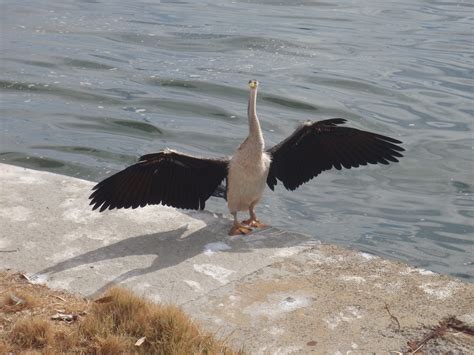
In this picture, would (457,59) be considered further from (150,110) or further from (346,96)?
(150,110)

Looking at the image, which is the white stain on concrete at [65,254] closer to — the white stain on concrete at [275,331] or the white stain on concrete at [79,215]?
the white stain on concrete at [79,215]

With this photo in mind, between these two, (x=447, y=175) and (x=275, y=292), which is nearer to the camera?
(x=275, y=292)

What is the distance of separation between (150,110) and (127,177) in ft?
22.0

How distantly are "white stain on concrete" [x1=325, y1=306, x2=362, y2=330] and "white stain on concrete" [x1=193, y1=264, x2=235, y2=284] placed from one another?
80 cm

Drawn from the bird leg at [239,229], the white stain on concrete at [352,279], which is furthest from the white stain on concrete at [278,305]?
the bird leg at [239,229]

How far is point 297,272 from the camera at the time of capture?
5.55 m

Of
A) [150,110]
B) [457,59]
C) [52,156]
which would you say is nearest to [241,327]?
[52,156]

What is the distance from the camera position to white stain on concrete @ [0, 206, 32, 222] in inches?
248

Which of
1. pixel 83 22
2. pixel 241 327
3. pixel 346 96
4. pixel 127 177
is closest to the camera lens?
pixel 241 327

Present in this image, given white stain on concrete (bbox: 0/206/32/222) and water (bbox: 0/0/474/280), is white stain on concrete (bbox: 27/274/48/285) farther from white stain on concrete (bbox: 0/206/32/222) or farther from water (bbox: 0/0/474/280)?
water (bbox: 0/0/474/280)

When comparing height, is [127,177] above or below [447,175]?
above

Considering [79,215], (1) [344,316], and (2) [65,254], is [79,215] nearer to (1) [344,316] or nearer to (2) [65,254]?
(2) [65,254]

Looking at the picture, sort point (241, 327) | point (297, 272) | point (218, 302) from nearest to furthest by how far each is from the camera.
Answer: point (241, 327) → point (218, 302) → point (297, 272)

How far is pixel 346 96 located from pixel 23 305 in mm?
9686
